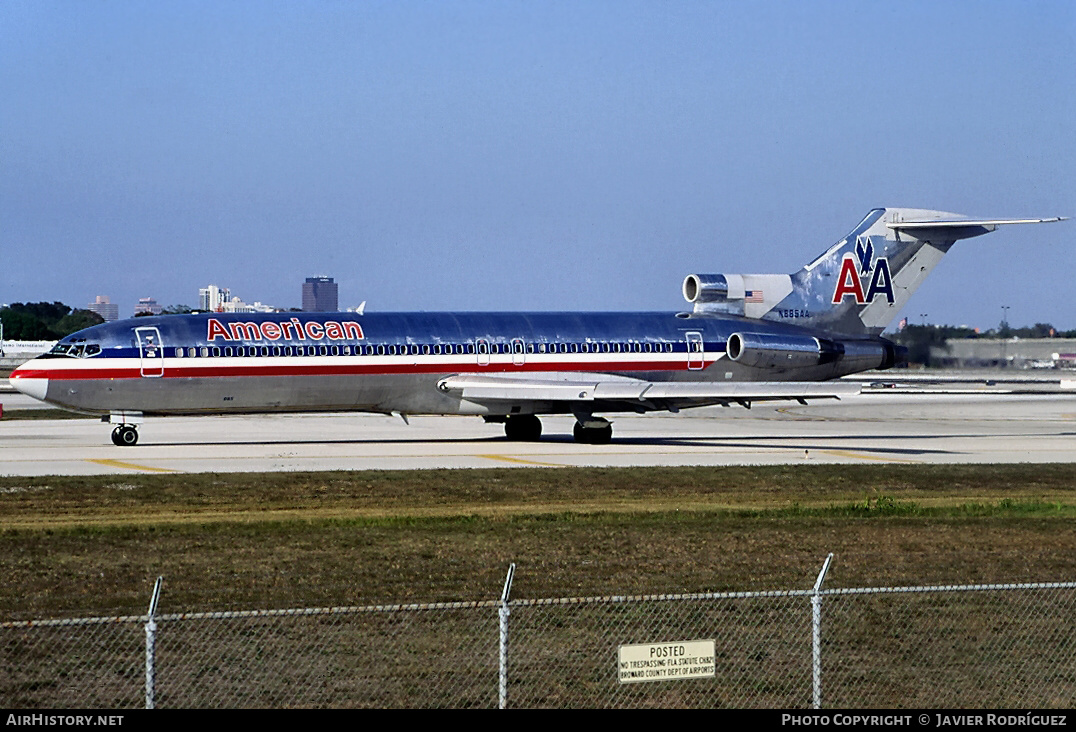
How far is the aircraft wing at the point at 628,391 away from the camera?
133 ft

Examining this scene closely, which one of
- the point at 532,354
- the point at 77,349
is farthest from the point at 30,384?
the point at 532,354

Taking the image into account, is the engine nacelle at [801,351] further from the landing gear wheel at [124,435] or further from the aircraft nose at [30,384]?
the aircraft nose at [30,384]

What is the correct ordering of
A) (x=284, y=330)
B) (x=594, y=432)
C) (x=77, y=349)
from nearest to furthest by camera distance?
(x=77, y=349) → (x=284, y=330) → (x=594, y=432)

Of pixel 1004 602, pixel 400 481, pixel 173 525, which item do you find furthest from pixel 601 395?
pixel 1004 602

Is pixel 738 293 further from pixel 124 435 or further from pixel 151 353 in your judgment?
pixel 124 435

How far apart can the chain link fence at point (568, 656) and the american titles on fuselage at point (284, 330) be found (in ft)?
78.3

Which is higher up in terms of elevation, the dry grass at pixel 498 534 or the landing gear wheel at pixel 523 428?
the landing gear wheel at pixel 523 428

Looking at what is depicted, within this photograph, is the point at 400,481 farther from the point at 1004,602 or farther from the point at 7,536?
the point at 1004,602

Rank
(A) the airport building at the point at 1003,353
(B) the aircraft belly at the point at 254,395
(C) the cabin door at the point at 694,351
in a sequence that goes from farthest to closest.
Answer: (A) the airport building at the point at 1003,353 → (C) the cabin door at the point at 694,351 → (B) the aircraft belly at the point at 254,395

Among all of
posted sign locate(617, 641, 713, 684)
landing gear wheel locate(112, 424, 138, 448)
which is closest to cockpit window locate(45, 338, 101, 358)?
landing gear wheel locate(112, 424, 138, 448)

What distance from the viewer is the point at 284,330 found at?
40750mm

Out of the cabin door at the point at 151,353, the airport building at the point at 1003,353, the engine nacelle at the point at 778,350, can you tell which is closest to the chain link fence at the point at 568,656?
the cabin door at the point at 151,353

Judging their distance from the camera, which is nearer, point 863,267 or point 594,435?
point 594,435

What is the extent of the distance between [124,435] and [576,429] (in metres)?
13.9
